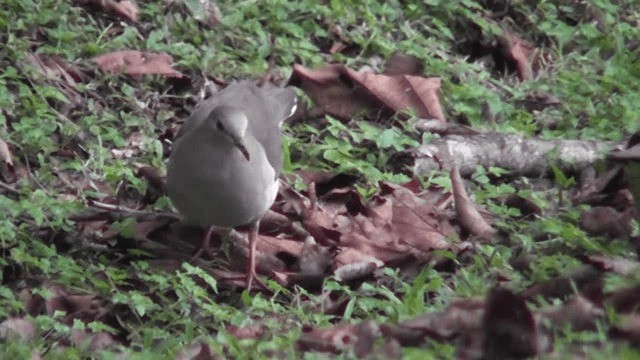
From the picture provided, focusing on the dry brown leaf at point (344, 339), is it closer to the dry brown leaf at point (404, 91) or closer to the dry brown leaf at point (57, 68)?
the dry brown leaf at point (404, 91)

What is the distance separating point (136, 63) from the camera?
769cm

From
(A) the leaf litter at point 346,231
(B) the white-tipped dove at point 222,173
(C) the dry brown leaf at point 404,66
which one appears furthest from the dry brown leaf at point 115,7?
(B) the white-tipped dove at point 222,173

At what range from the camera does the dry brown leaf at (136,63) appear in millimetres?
7613

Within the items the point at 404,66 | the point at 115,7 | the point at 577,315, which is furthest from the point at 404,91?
the point at 577,315

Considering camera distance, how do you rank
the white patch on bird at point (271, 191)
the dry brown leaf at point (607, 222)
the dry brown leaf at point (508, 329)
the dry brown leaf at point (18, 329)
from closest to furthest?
the dry brown leaf at point (508, 329) → the dry brown leaf at point (18, 329) → the dry brown leaf at point (607, 222) → the white patch on bird at point (271, 191)

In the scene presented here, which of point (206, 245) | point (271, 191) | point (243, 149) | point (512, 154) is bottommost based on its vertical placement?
point (206, 245)

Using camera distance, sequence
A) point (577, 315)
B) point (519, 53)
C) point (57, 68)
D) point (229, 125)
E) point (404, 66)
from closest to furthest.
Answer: point (577, 315), point (229, 125), point (57, 68), point (404, 66), point (519, 53)

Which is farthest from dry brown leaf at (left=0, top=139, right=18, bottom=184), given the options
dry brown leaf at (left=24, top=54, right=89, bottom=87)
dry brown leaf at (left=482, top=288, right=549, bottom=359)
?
dry brown leaf at (left=482, top=288, right=549, bottom=359)

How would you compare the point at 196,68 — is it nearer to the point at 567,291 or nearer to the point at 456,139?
the point at 456,139

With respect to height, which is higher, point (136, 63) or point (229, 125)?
point (229, 125)

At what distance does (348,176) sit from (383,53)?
143 centimetres

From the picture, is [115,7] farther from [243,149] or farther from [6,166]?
[243,149]

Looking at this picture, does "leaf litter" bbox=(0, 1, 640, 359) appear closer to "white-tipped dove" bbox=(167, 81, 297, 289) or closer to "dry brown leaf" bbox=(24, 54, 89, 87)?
"dry brown leaf" bbox=(24, 54, 89, 87)

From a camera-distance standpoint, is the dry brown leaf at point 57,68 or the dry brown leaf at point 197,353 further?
the dry brown leaf at point 57,68
